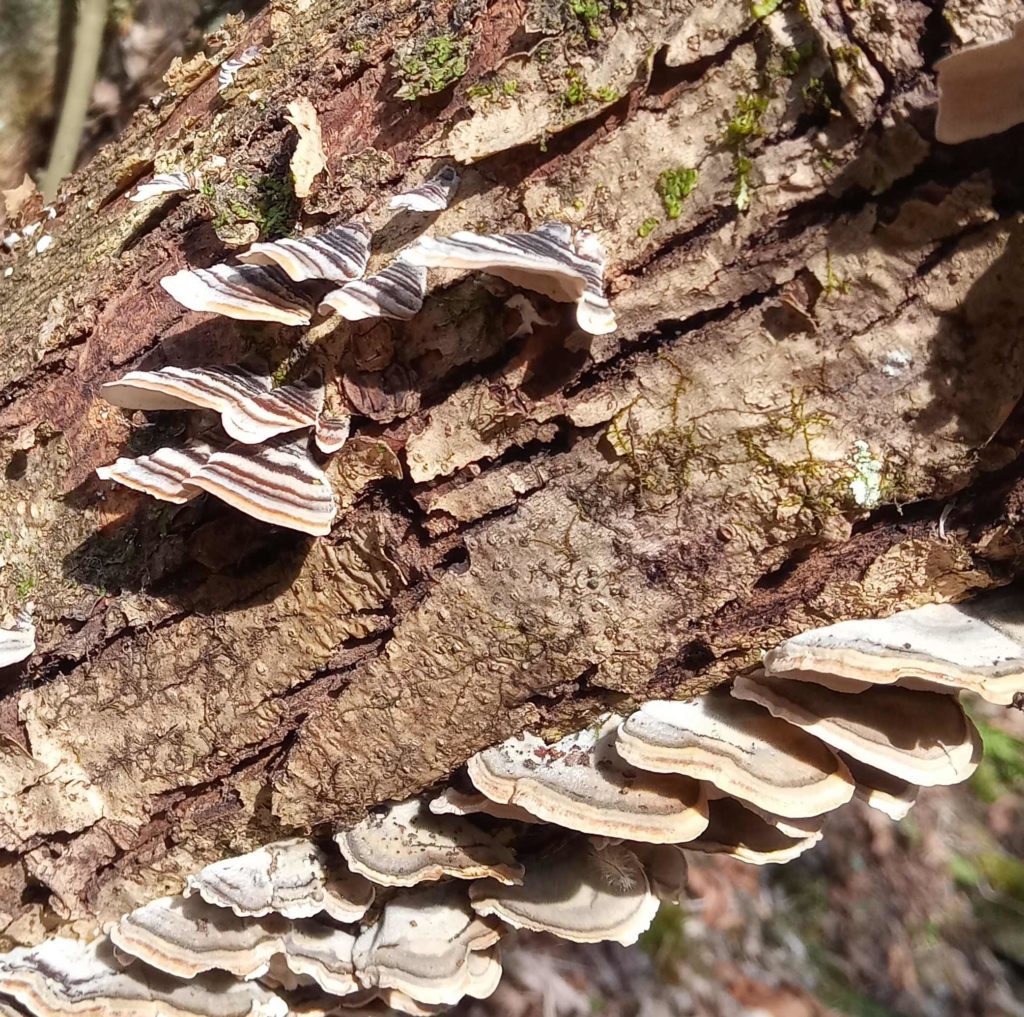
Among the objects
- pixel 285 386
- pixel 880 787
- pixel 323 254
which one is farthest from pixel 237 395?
pixel 880 787

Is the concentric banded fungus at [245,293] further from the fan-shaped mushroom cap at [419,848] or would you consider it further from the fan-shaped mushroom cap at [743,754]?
the fan-shaped mushroom cap at [419,848]

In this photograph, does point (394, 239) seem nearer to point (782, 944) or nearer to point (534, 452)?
point (534, 452)

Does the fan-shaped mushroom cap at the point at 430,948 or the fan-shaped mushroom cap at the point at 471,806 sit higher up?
the fan-shaped mushroom cap at the point at 471,806

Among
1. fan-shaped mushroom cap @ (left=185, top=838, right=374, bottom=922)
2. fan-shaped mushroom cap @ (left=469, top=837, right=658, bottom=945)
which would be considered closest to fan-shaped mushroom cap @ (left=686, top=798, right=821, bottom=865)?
fan-shaped mushroom cap @ (left=469, top=837, right=658, bottom=945)

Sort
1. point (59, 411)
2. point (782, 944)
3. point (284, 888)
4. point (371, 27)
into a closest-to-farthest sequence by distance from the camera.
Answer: point (371, 27)
point (284, 888)
point (59, 411)
point (782, 944)

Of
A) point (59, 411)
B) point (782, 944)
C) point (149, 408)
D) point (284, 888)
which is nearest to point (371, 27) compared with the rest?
point (149, 408)

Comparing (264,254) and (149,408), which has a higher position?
(264,254)

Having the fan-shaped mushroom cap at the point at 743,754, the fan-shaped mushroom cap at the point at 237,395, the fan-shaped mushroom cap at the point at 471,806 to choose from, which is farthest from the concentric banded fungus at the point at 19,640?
the fan-shaped mushroom cap at the point at 743,754

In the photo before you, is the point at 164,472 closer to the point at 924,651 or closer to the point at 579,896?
the point at 579,896
